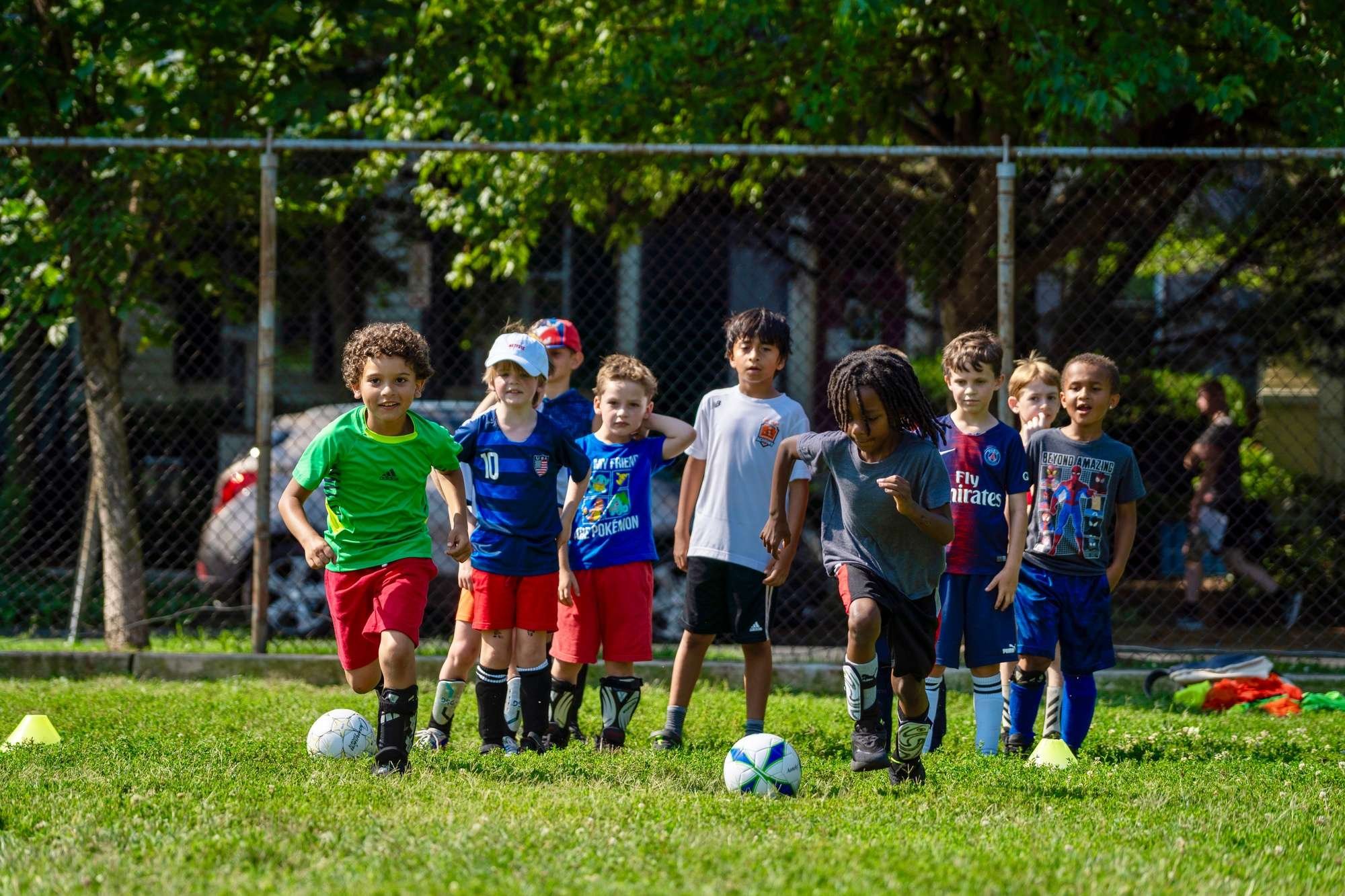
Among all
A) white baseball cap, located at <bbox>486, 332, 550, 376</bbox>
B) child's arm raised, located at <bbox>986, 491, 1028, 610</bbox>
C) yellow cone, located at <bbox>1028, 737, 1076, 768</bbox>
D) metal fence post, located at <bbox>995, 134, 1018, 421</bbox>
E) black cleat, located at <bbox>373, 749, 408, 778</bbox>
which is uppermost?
metal fence post, located at <bbox>995, 134, 1018, 421</bbox>

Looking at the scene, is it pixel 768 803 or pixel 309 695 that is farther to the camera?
pixel 309 695

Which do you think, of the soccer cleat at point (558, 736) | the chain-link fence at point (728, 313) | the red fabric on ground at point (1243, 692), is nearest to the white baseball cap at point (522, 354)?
the soccer cleat at point (558, 736)

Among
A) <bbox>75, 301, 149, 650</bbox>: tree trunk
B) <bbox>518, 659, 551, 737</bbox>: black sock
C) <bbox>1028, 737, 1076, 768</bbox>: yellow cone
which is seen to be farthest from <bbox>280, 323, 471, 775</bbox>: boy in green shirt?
<bbox>75, 301, 149, 650</bbox>: tree trunk

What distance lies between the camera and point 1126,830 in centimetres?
402

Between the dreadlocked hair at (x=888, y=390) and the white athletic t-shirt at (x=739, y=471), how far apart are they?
907 mm

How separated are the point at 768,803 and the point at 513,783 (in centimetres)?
85

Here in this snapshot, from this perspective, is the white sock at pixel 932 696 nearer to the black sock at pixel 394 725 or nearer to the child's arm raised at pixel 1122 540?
the child's arm raised at pixel 1122 540

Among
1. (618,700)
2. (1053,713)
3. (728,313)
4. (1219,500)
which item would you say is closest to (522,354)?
(618,700)

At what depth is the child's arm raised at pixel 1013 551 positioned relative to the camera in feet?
17.9

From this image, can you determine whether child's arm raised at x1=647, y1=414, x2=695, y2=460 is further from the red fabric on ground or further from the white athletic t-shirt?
the red fabric on ground

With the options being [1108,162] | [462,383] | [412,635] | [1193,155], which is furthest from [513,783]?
[462,383]

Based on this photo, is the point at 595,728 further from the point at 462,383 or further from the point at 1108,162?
the point at 462,383

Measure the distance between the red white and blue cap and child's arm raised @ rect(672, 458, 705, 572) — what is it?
76 cm

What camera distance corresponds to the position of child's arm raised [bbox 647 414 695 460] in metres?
5.83
